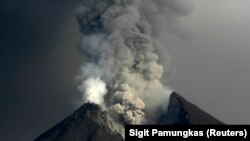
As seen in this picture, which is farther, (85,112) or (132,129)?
(85,112)

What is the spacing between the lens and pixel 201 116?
181m

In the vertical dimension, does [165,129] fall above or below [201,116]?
below

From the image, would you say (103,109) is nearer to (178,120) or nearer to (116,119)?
(116,119)

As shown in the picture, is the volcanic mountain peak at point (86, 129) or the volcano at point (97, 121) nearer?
the volcanic mountain peak at point (86, 129)

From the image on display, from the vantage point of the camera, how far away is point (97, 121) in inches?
6885

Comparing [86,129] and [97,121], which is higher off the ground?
[97,121]

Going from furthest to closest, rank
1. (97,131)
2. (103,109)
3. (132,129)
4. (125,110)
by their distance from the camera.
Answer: (97,131)
(103,109)
(125,110)
(132,129)

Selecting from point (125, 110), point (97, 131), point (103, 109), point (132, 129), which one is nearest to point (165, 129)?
point (132, 129)

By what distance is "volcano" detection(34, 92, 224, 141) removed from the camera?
563ft

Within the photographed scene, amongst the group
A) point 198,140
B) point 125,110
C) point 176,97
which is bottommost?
point 198,140

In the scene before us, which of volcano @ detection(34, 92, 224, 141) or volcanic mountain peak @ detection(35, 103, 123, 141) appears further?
volcano @ detection(34, 92, 224, 141)

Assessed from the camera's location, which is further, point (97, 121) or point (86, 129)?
point (86, 129)

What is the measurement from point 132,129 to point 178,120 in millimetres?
137034

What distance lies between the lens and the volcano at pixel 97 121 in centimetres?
17150
